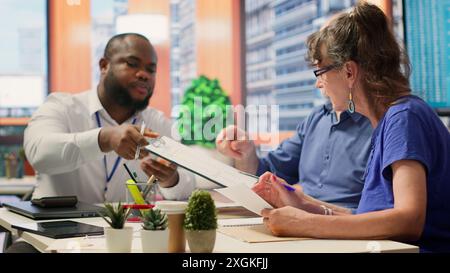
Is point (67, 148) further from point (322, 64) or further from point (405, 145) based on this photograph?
point (405, 145)

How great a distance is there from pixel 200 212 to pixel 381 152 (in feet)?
1.71

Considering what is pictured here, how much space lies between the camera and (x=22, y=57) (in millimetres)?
5441

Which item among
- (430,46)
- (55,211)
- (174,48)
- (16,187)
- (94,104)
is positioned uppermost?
(174,48)

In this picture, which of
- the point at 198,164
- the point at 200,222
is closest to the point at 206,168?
the point at 198,164

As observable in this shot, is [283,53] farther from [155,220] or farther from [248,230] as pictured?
[155,220]

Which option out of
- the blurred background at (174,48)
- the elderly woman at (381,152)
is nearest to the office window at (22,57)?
the blurred background at (174,48)

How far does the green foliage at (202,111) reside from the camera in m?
5.36

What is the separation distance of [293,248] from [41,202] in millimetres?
1060

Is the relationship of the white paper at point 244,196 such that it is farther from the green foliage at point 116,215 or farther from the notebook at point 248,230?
the green foliage at point 116,215

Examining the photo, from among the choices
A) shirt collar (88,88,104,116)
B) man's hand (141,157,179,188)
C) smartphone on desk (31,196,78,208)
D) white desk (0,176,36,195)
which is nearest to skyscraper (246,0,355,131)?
white desk (0,176,36,195)

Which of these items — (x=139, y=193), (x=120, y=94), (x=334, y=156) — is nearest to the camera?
(x=139, y=193)

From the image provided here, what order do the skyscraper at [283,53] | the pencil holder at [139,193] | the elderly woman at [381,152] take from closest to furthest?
the elderly woman at [381,152]
the pencil holder at [139,193]
the skyscraper at [283,53]

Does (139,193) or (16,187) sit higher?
(139,193)

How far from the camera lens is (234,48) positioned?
233 inches
